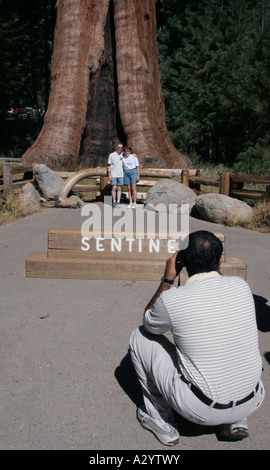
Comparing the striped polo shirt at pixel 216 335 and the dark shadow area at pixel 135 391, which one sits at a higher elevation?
the striped polo shirt at pixel 216 335

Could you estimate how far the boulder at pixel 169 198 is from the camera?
11.1m

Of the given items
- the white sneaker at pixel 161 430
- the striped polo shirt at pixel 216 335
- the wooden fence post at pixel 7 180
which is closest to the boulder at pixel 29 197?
the wooden fence post at pixel 7 180

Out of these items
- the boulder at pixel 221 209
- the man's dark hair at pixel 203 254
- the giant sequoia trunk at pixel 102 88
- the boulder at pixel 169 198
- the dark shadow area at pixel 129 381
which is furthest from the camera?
the giant sequoia trunk at pixel 102 88

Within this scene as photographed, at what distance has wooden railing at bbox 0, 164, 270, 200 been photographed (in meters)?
10.8

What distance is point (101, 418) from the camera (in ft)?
9.57

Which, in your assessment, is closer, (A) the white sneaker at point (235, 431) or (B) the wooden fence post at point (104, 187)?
(A) the white sneaker at point (235, 431)

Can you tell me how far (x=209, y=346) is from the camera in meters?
2.39

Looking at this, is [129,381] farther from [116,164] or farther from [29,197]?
[116,164]

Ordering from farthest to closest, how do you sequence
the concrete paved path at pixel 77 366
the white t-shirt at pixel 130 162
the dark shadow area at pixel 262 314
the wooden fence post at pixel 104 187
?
the wooden fence post at pixel 104 187, the white t-shirt at pixel 130 162, the dark shadow area at pixel 262 314, the concrete paved path at pixel 77 366

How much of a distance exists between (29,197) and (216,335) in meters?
9.17

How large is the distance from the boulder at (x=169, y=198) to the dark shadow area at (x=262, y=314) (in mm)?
5968

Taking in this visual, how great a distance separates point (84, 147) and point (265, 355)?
13.1m

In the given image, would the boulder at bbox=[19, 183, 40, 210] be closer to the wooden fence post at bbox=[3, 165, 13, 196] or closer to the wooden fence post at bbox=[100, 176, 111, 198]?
the wooden fence post at bbox=[3, 165, 13, 196]

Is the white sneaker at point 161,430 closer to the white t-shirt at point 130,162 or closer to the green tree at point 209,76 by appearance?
Result: the white t-shirt at point 130,162
